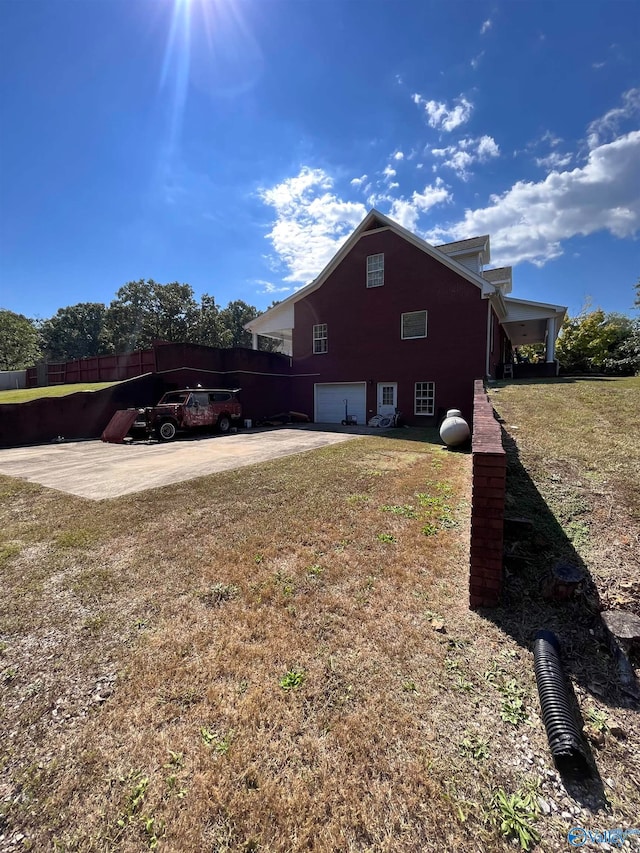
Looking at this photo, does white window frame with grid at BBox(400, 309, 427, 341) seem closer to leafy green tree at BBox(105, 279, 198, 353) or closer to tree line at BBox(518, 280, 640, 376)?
tree line at BBox(518, 280, 640, 376)

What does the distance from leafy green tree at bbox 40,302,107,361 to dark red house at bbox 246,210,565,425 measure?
47.8 meters

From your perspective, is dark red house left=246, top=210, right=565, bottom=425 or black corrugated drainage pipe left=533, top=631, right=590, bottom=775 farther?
dark red house left=246, top=210, right=565, bottom=425

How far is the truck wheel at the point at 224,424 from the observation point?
14911 mm

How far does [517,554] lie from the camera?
11.5ft

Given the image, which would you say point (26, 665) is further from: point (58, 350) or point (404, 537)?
point (58, 350)

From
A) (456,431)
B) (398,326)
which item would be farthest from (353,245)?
(456,431)

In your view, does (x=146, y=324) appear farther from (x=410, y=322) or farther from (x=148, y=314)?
(x=410, y=322)

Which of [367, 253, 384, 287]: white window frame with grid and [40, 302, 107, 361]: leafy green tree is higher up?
[40, 302, 107, 361]: leafy green tree

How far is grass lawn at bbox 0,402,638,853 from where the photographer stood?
1.53 meters

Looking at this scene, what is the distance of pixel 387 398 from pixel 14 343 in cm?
4289

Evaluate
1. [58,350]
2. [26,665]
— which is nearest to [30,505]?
[26,665]

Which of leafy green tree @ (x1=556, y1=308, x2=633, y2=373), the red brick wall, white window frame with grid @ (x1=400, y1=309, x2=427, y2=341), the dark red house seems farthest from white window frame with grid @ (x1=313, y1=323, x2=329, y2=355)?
leafy green tree @ (x1=556, y1=308, x2=633, y2=373)

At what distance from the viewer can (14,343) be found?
126 ft

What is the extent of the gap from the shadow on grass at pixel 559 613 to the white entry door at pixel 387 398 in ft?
40.5
